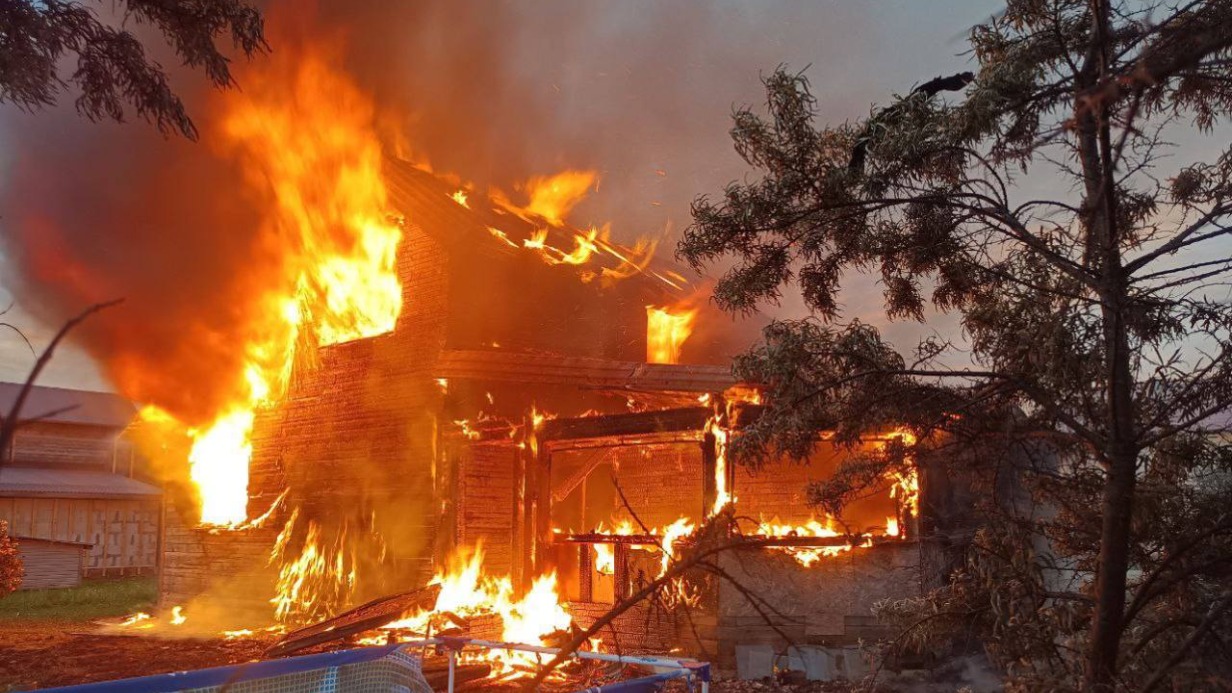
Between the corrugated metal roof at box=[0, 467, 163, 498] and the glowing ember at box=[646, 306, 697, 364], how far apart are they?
22274mm

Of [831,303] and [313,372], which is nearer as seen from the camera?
[831,303]

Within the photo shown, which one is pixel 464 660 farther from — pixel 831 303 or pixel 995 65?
pixel 995 65

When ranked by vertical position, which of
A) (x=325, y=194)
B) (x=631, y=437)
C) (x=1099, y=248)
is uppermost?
(x=325, y=194)

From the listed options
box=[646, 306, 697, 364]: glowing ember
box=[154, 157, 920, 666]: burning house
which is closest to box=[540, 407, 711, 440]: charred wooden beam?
box=[154, 157, 920, 666]: burning house

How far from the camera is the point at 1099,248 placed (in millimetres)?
5941

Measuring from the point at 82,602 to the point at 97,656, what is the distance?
41.2 ft

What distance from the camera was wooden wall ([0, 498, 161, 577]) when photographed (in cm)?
3069

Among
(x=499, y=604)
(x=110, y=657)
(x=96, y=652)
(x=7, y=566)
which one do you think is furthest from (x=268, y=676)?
(x=7, y=566)

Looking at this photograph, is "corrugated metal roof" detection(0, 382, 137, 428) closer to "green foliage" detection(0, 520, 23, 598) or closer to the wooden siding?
the wooden siding

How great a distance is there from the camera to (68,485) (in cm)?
3197

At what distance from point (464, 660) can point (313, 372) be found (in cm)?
840

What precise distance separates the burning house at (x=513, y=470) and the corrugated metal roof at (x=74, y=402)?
21.3m

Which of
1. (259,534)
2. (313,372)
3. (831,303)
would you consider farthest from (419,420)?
(831,303)

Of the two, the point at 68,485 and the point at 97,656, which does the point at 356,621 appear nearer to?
the point at 97,656
